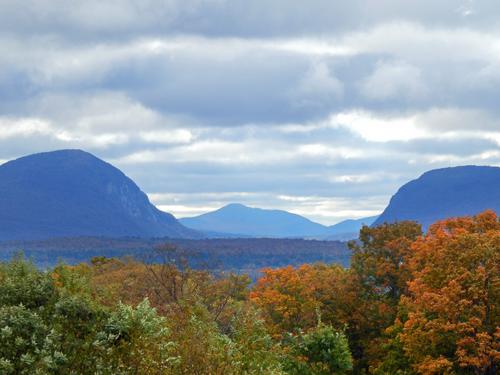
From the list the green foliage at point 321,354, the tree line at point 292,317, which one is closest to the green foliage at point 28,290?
the tree line at point 292,317

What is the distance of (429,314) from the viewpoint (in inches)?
2341

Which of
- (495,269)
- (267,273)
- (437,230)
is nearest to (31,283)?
(495,269)

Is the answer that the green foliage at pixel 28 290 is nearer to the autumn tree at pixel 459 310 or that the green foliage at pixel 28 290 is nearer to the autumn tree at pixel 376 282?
the autumn tree at pixel 459 310

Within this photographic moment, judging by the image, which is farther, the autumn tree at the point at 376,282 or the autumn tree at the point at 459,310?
the autumn tree at the point at 376,282

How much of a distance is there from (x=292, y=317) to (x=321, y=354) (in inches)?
1085

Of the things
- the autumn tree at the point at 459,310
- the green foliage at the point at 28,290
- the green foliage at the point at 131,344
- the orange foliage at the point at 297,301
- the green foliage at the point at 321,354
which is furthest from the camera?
the orange foliage at the point at 297,301

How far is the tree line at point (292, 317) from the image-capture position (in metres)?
26.2

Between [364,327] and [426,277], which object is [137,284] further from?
[426,277]

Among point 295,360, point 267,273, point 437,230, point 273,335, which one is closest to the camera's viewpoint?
point 295,360

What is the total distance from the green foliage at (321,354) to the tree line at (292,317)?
0.10 metres

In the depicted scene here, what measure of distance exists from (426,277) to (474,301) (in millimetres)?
4866

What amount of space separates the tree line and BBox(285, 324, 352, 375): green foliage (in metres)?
0.10

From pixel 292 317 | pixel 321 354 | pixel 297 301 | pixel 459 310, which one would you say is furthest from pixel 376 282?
pixel 321 354

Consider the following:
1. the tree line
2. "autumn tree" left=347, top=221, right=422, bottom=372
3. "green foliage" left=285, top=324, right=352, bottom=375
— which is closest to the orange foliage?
the tree line
